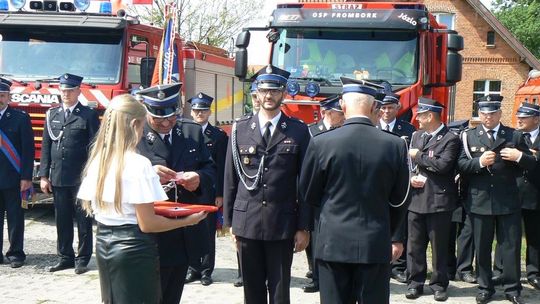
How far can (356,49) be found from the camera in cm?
923

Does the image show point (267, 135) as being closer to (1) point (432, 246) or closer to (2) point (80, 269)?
(1) point (432, 246)

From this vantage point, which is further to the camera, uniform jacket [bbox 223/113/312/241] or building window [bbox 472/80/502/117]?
building window [bbox 472/80/502/117]

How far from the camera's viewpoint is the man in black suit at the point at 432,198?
673 cm

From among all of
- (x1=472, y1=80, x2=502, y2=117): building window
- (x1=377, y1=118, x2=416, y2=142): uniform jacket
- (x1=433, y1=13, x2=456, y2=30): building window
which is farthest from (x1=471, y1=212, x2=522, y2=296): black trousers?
(x1=433, y1=13, x2=456, y2=30): building window

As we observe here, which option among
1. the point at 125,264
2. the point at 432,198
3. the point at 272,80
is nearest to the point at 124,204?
the point at 125,264

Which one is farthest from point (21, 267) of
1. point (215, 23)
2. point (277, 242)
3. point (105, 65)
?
point (215, 23)

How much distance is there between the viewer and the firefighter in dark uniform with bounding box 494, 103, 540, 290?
24.3 ft

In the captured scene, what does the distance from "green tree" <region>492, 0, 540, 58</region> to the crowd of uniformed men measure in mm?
32200

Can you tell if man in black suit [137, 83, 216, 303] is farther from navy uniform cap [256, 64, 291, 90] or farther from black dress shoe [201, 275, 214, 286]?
black dress shoe [201, 275, 214, 286]

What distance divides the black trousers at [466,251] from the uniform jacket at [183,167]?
3.85 m

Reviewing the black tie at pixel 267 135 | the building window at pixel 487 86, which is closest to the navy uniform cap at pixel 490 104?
the black tie at pixel 267 135

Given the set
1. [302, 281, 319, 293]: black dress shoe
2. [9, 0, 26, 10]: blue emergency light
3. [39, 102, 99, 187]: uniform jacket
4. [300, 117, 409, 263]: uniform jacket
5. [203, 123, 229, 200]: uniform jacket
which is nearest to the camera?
[300, 117, 409, 263]: uniform jacket

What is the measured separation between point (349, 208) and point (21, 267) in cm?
505

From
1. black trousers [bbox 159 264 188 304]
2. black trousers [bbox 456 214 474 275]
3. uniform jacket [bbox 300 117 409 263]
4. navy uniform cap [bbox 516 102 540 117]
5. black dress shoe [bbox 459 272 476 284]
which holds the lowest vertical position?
black dress shoe [bbox 459 272 476 284]
